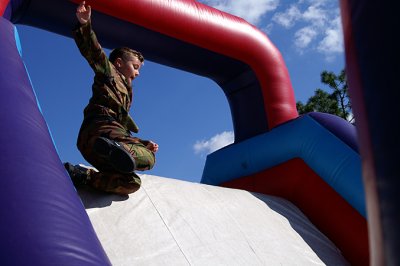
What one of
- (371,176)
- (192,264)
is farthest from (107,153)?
(371,176)

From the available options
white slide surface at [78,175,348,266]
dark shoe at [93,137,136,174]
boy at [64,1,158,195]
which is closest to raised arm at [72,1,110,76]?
boy at [64,1,158,195]

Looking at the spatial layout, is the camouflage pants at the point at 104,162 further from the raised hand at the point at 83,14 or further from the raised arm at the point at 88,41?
the raised hand at the point at 83,14

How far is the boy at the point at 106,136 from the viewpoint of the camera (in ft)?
5.39

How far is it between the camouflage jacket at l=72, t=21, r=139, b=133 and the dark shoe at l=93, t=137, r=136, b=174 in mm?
268

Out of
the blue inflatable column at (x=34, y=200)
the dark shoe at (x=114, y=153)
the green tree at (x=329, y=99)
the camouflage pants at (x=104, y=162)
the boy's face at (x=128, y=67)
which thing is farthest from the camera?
the green tree at (x=329, y=99)

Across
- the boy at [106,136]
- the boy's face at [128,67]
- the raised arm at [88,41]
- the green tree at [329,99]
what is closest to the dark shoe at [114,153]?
the boy at [106,136]

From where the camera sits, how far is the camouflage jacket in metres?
1.82

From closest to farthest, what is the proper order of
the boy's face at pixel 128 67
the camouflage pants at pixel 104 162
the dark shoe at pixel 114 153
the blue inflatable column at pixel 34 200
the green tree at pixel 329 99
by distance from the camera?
the blue inflatable column at pixel 34 200 < the dark shoe at pixel 114 153 < the camouflage pants at pixel 104 162 < the boy's face at pixel 128 67 < the green tree at pixel 329 99

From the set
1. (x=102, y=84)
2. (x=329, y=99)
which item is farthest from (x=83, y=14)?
(x=329, y=99)

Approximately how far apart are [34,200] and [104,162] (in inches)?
27.8

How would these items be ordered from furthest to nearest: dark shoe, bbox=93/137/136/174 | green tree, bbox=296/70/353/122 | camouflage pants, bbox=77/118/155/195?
green tree, bbox=296/70/353/122, camouflage pants, bbox=77/118/155/195, dark shoe, bbox=93/137/136/174

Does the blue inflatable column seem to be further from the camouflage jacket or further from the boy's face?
the boy's face

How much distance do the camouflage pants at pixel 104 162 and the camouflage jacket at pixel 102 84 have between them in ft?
0.33

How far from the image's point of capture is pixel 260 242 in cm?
204
